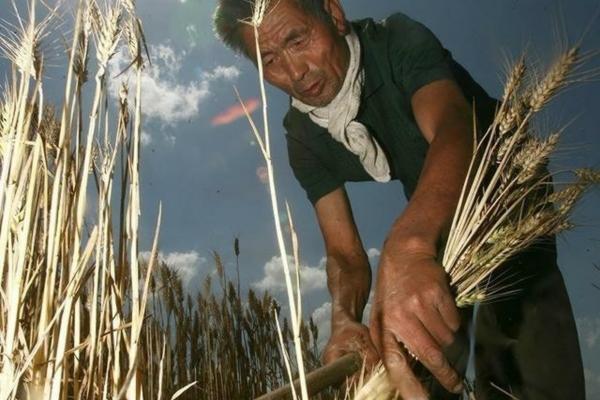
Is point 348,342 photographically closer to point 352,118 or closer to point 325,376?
point 325,376

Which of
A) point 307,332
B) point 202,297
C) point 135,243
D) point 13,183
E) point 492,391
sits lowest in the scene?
point 492,391

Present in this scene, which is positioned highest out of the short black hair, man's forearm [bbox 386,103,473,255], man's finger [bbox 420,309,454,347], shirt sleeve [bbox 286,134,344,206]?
the short black hair

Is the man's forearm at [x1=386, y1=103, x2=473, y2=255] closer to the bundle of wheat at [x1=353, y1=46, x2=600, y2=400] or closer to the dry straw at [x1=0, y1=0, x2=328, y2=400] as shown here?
the bundle of wheat at [x1=353, y1=46, x2=600, y2=400]

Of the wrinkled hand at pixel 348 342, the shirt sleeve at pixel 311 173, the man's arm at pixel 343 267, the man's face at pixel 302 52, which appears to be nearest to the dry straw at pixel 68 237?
the wrinkled hand at pixel 348 342

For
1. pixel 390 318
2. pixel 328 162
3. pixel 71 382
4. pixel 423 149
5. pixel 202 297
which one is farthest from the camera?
pixel 202 297

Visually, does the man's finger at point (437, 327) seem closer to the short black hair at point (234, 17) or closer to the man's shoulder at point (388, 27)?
the man's shoulder at point (388, 27)

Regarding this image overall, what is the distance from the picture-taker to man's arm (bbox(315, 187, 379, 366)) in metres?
1.98

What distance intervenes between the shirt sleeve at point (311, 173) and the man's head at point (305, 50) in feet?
1.22

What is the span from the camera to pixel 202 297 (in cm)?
349

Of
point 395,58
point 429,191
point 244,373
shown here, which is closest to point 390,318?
point 429,191

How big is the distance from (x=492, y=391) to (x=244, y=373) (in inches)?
56.1

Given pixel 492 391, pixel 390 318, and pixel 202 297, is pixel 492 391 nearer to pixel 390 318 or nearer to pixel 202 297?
pixel 390 318

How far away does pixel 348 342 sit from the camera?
1.67 meters

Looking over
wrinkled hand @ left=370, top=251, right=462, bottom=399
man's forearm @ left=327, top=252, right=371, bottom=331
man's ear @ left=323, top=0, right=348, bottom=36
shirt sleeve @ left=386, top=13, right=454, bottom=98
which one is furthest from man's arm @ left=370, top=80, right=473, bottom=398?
man's ear @ left=323, top=0, right=348, bottom=36
